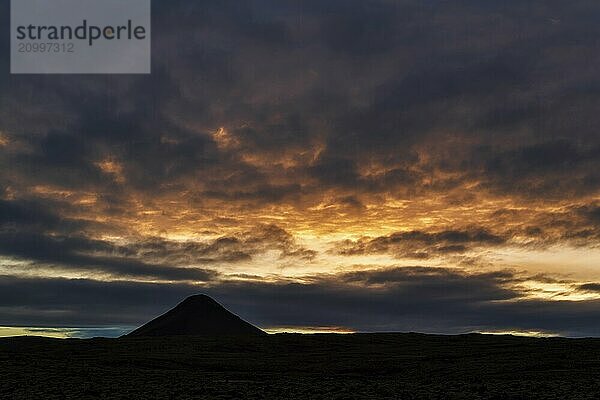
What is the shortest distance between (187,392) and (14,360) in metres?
31.5

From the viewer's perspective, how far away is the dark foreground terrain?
42188mm

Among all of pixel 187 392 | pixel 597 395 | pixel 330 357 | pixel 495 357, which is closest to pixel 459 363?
pixel 495 357

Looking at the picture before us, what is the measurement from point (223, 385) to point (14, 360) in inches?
1215

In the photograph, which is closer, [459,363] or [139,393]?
[139,393]

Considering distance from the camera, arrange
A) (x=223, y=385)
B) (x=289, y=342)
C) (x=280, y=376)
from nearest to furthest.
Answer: (x=223, y=385) < (x=280, y=376) < (x=289, y=342)

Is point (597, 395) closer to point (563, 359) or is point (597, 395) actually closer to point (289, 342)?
point (563, 359)

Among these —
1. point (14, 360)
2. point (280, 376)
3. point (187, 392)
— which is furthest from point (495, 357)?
point (14, 360)

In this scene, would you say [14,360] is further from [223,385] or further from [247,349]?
[247,349]

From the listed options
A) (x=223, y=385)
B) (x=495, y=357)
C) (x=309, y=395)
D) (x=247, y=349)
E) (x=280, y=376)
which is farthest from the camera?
(x=247, y=349)

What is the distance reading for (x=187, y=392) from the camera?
43312 mm

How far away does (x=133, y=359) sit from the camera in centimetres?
7519

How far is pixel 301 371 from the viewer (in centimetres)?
6300

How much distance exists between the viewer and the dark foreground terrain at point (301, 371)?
4219 centimetres

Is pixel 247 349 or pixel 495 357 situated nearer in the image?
pixel 495 357
